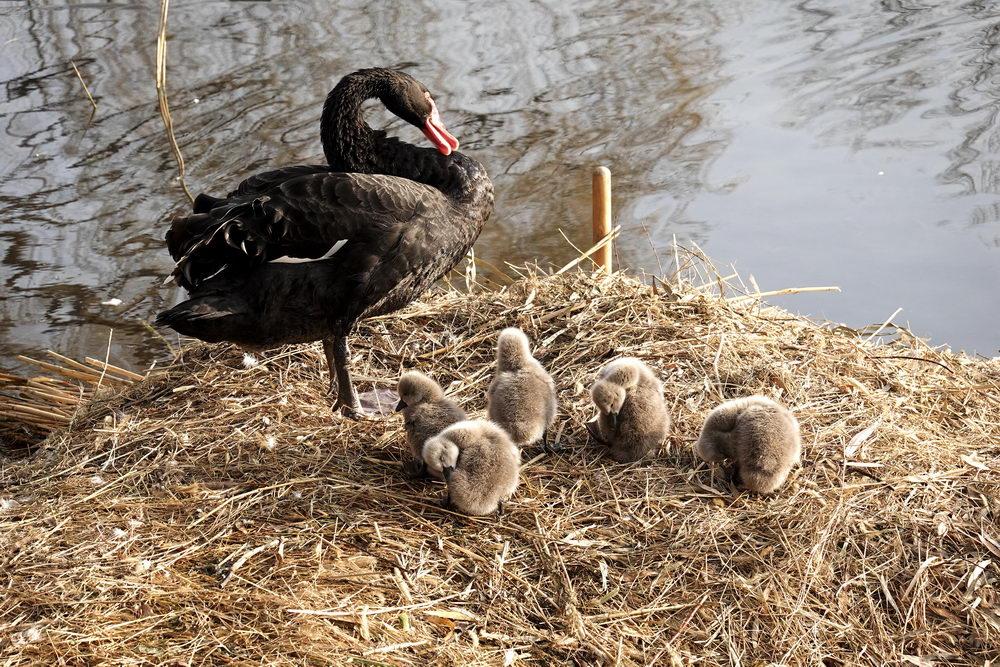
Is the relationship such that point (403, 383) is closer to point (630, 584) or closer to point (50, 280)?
point (630, 584)

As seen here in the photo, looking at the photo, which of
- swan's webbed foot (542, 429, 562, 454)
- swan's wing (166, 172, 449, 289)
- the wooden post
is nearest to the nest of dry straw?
swan's webbed foot (542, 429, 562, 454)

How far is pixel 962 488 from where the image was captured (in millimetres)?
3340

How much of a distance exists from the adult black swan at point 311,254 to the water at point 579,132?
323 cm

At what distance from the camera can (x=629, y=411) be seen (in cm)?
337

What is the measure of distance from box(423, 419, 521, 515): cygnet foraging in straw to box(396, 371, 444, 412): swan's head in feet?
1.07

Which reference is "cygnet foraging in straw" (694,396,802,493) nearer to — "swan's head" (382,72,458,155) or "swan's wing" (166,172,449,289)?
"swan's wing" (166,172,449,289)

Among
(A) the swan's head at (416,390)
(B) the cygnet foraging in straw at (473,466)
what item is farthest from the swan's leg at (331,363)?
(B) the cygnet foraging in straw at (473,466)

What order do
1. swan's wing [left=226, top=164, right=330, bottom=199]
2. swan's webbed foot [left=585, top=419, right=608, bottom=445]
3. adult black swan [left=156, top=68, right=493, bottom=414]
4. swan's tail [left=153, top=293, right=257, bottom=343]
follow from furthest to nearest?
swan's wing [left=226, top=164, right=330, bottom=199] < adult black swan [left=156, top=68, right=493, bottom=414] < swan's tail [left=153, top=293, right=257, bottom=343] < swan's webbed foot [left=585, top=419, right=608, bottom=445]

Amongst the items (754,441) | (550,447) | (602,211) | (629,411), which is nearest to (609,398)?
(629,411)

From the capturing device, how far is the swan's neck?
163 inches

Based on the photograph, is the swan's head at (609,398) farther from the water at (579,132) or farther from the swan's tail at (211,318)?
the water at (579,132)

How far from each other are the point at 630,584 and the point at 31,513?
1966mm

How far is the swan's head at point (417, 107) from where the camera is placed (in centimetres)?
421

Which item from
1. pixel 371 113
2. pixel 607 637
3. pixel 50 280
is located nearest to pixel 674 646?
pixel 607 637
